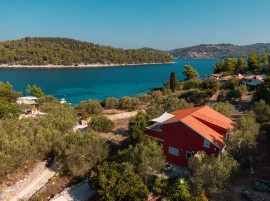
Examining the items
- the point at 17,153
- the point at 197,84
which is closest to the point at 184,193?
the point at 17,153

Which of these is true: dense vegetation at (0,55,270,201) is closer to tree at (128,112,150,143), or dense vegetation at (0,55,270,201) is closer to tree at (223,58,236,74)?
tree at (128,112,150,143)

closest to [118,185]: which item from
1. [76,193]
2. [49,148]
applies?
[76,193]

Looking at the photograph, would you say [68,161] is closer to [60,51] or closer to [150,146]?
[150,146]

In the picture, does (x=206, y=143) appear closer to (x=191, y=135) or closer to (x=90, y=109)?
(x=191, y=135)

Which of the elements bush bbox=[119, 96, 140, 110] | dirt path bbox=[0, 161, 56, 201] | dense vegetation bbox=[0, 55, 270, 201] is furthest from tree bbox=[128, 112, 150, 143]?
bush bbox=[119, 96, 140, 110]

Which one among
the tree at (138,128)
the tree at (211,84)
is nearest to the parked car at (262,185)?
the tree at (138,128)
